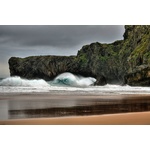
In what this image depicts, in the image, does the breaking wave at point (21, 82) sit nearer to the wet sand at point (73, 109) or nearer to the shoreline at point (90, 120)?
the wet sand at point (73, 109)

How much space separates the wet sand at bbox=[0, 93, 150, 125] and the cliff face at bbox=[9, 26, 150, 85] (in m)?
0.29

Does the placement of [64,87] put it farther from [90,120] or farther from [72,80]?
[90,120]

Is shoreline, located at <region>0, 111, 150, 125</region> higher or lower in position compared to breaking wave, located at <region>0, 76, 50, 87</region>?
lower

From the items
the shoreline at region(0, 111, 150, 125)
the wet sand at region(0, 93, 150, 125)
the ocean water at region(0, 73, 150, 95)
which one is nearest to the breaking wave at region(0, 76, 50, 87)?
the ocean water at region(0, 73, 150, 95)

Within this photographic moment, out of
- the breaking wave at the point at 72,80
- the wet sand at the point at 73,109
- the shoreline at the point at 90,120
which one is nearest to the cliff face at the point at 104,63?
the breaking wave at the point at 72,80

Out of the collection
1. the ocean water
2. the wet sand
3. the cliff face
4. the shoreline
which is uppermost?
the cliff face

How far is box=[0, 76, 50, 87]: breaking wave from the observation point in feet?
16.9

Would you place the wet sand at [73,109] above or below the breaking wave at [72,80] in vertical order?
below

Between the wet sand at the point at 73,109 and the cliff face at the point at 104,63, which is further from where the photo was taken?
the cliff face at the point at 104,63

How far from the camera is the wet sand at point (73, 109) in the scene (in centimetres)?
484

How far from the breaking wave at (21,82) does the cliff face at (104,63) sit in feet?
0.21

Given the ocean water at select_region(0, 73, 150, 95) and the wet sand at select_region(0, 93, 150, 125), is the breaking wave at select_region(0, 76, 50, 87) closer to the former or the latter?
the ocean water at select_region(0, 73, 150, 95)
